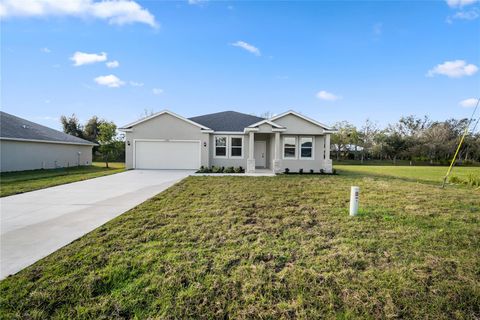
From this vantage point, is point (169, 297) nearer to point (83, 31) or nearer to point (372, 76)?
point (83, 31)

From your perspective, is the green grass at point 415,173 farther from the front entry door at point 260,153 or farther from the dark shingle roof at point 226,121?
the dark shingle roof at point 226,121

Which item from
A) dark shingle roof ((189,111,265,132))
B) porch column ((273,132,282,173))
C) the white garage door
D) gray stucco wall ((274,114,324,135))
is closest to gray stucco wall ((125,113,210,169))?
the white garage door

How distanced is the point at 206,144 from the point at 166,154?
3.17 meters

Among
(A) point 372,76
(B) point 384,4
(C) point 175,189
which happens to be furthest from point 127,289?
(A) point 372,76

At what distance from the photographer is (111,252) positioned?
12.0 feet

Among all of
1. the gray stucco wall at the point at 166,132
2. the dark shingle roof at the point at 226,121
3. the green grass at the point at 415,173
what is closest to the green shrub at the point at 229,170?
the gray stucco wall at the point at 166,132

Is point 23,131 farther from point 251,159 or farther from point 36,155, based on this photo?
point 251,159

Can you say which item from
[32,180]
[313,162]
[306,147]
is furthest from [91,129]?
[313,162]

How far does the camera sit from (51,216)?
18.1 ft

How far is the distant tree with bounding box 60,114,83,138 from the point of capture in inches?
1286

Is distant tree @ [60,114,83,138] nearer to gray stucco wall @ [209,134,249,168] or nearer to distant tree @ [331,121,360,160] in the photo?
gray stucco wall @ [209,134,249,168]

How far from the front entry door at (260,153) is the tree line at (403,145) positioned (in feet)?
78.4

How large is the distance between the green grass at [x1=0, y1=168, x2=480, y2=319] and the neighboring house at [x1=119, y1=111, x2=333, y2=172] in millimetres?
11338

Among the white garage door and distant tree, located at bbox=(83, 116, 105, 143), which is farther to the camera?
distant tree, located at bbox=(83, 116, 105, 143)
